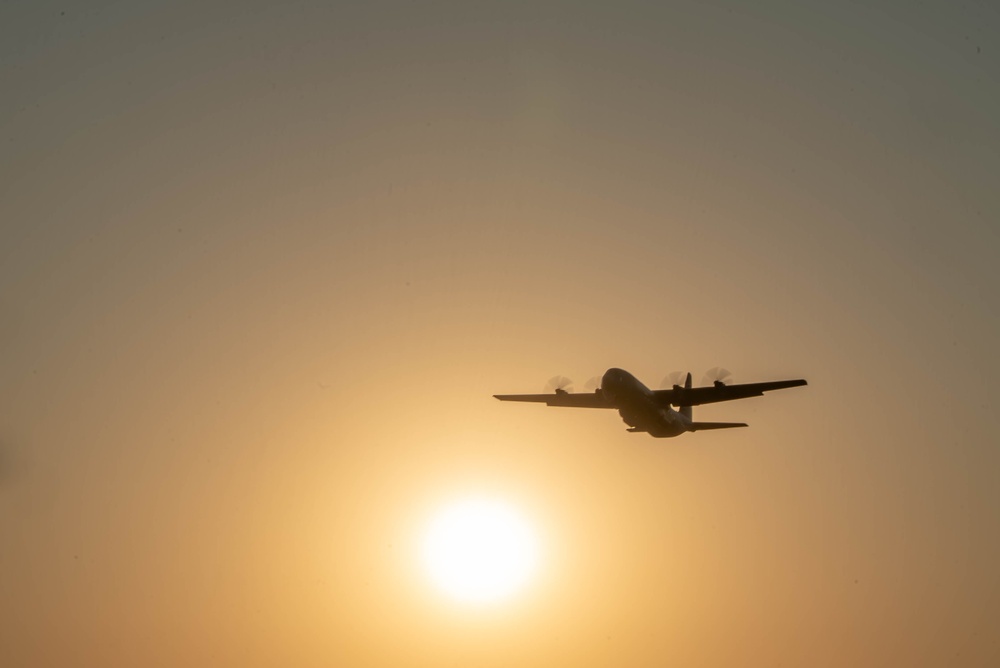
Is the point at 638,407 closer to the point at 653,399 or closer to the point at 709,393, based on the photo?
the point at 653,399

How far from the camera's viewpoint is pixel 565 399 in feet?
311

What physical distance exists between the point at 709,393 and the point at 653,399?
488 cm

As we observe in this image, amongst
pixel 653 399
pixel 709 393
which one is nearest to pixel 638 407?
pixel 653 399

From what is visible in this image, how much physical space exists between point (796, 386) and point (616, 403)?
15.0m

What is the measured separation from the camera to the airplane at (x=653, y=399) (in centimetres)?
8456

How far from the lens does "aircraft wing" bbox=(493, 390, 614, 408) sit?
302ft

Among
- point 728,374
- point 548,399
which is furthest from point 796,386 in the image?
point 548,399

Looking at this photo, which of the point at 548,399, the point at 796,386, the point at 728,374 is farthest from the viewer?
the point at 548,399

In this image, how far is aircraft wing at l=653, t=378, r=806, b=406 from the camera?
85438 mm

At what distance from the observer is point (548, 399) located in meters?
95.8

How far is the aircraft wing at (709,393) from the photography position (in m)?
85.4

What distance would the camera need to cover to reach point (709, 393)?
286 ft

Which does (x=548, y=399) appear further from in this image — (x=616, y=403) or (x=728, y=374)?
(x=728, y=374)

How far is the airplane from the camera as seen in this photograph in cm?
8456
